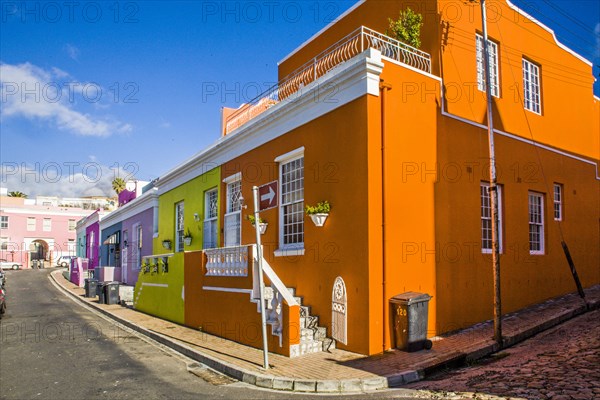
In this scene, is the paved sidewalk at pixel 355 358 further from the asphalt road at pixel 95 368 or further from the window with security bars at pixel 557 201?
the window with security bars at pixel 557 201

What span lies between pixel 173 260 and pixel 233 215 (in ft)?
7.77

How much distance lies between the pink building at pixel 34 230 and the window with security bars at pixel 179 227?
4246 centimetres

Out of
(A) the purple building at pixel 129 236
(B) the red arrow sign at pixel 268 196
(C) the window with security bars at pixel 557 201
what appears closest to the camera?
(B) the red arrow sign at pixel 268 196

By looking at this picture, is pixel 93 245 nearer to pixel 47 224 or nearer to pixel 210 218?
pixel 47 224

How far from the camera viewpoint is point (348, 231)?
370 inches

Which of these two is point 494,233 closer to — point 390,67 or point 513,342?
point 513,342

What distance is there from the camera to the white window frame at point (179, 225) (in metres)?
19.0

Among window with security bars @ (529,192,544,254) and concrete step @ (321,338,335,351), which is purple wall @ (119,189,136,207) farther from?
window with security bars @ (529,192,544,254)

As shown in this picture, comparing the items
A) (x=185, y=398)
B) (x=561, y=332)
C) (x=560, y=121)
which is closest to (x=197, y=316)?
(x=185, y=398)

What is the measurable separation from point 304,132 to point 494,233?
4556 millimetres

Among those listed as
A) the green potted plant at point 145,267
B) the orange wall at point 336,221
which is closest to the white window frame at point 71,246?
the green potted plant at point 145,267

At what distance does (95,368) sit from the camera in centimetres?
894

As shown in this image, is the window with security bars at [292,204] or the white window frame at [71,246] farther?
the white window frame at [71,246]

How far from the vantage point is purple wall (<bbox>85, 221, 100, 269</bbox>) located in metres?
36.1
